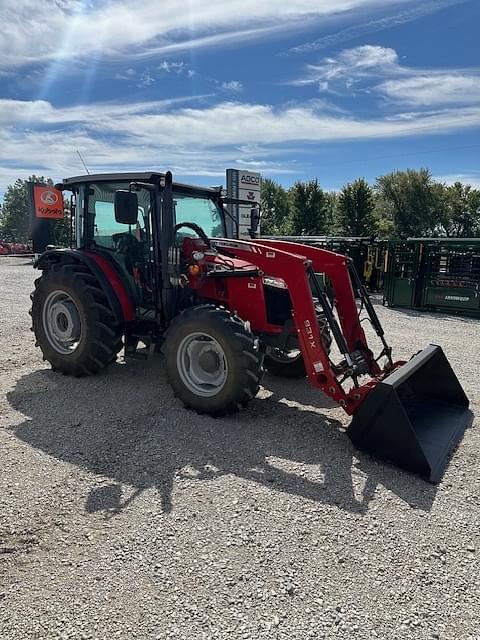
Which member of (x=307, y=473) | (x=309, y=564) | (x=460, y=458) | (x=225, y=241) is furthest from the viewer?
(x=225, y=241)

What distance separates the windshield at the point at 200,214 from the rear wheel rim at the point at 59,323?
1.70m

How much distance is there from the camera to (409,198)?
4878 centimetres

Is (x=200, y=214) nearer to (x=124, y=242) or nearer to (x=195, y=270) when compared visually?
(x=124, y=242)

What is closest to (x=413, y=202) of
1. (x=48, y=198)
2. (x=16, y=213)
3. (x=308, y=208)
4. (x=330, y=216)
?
(x=330, y=216)

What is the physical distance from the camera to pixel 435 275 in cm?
1295

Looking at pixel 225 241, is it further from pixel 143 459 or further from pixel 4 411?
pixel 4 411

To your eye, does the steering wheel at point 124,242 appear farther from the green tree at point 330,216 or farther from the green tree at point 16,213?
the green tree at point 16,213

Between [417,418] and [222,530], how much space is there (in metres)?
2.26

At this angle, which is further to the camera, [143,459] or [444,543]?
[143,459]

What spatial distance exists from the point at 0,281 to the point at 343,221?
1052 inches

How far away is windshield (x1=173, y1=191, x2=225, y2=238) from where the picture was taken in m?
5.71

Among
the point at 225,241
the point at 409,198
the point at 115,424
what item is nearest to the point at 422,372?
the point at 225,241

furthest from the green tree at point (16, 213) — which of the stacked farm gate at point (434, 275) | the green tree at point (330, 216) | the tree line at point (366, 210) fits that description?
the stacked farm gate at point (434, 275)

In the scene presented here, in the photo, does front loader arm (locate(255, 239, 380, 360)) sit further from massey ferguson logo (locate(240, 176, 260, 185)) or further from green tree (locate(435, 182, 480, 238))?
green tree (locate(435, 182, 480, 238))
